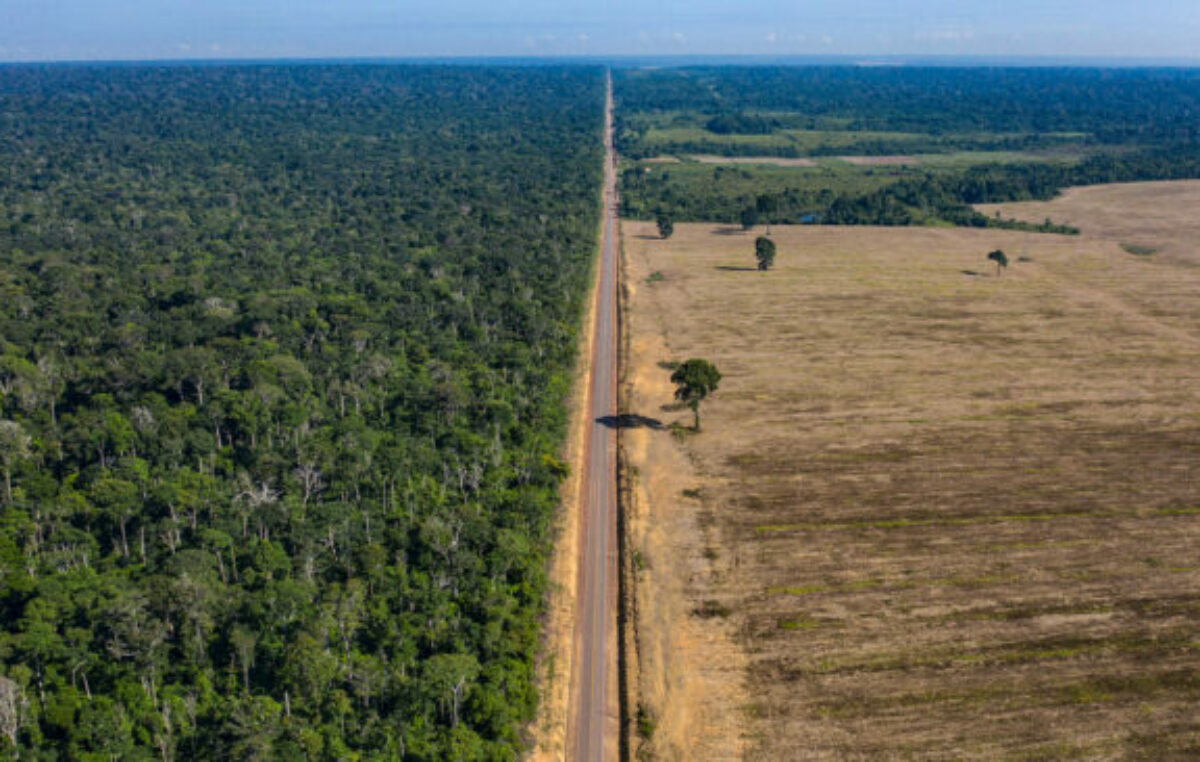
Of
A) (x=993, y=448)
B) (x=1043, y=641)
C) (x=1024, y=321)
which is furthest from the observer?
(x=1024, y=321)

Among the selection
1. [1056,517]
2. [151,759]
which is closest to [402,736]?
[151,759]

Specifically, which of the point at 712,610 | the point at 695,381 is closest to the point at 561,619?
the point at 712,610

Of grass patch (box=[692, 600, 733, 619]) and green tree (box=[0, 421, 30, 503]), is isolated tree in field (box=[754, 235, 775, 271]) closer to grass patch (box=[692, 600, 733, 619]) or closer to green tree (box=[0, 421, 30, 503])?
grass patch (box=[692, 600, 733, 619])

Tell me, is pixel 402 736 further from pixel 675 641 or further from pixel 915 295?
pixel 915 295

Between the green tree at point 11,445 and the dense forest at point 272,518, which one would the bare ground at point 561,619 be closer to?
the dense forest at point 272,518

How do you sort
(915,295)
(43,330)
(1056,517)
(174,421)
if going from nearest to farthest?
(1056,517) < (174,421) < (43,330) < (915,295)

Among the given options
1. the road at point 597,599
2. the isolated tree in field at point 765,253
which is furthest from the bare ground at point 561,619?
the isolated tree in field at point 765,253
